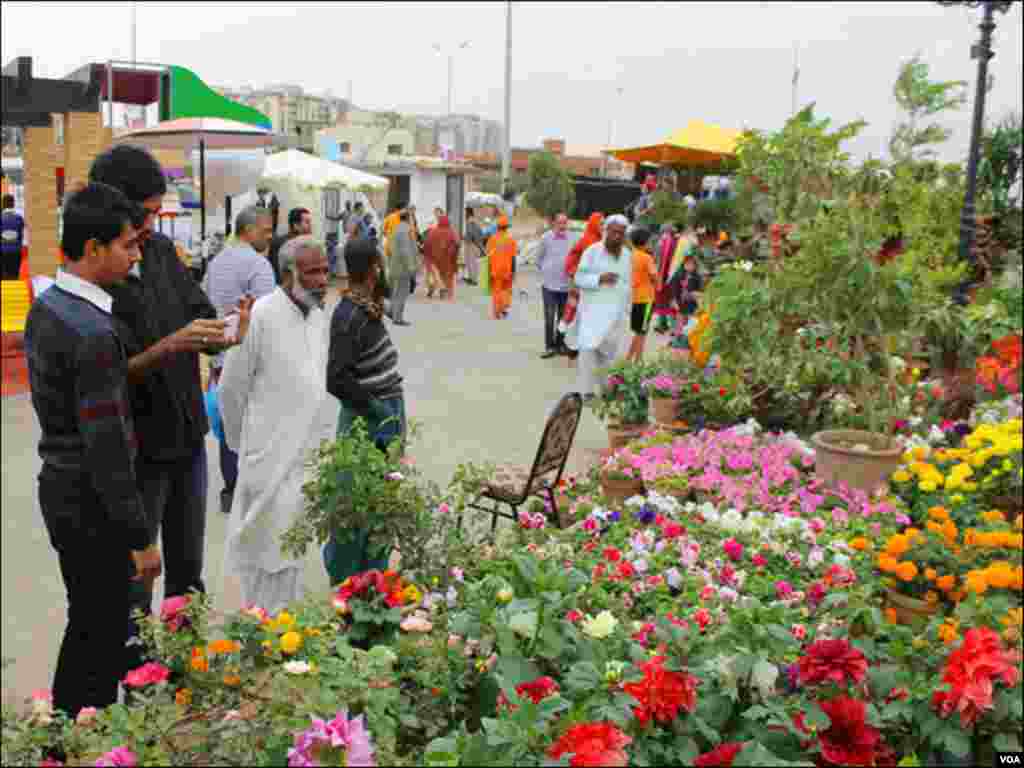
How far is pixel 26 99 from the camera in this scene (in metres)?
8.19

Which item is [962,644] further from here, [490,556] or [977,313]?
[977,313]

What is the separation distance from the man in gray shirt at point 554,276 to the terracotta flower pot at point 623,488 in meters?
6.33

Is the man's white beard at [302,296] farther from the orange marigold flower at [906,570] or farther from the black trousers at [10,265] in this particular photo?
the black trousers at [10,265]

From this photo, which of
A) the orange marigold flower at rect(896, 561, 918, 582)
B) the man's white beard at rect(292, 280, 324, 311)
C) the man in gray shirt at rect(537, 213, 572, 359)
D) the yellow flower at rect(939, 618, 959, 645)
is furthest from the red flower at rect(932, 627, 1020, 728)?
the man in gray shirt at rect(537, 213, 572, 359)

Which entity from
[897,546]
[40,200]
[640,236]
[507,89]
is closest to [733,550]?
[897,546]

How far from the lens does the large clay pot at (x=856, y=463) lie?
5.63m

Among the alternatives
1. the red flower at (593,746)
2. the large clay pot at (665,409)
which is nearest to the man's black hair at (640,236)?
the large clay pot at (665,409)

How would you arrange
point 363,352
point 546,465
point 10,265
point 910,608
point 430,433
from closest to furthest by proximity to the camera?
point 910,608, point 363,352, point 546,465, point 430,433, point 10,265

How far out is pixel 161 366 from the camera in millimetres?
3268

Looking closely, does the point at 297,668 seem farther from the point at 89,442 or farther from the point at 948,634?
the point at 948,634

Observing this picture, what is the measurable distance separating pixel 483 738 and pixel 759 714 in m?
0.61

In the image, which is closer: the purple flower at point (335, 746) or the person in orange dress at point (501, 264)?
the purple flower at point (335, 746)

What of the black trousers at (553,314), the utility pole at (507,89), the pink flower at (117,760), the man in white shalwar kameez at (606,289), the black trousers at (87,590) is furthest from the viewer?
the utility pole at (507,89)

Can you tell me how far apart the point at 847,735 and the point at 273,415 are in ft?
8.24
